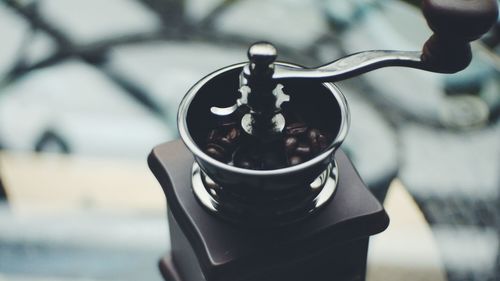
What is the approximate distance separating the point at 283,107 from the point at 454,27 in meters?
0.21

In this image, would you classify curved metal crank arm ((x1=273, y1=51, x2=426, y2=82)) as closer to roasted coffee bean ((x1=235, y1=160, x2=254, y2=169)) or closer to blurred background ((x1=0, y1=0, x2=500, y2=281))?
roasted coffee bean ((x1=235, y1=160, x2=254, y2=169))

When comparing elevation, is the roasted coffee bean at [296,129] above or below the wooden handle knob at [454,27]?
above

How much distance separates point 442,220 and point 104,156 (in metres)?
0.57

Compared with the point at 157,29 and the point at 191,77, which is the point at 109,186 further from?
the point at 157,29

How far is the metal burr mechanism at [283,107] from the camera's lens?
58cm

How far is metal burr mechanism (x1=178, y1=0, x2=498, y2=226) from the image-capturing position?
58 centimetres

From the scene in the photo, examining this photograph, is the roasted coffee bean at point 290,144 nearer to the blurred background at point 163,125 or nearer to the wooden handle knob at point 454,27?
the wooden handle knob at point 454,27

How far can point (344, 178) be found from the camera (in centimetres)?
73

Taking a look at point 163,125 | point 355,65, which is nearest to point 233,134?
point 355,65

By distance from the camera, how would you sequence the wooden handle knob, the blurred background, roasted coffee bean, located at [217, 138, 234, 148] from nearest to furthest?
the wooden handle knob < roasted coffee bean, located at [217, 138, 234, 148] < the blurred background

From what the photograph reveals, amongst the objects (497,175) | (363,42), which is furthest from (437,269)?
(363,42)

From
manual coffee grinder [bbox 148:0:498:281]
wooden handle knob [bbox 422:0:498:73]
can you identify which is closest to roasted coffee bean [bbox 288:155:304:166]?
manual coffee grinder [bbox 148:0:498:281]

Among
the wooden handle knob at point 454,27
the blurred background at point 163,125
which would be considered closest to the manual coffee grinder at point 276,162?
the wooden handle knob at point 454,27

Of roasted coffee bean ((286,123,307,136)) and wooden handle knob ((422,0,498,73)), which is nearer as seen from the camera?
wooden handle knob ((422,0,498,73))
